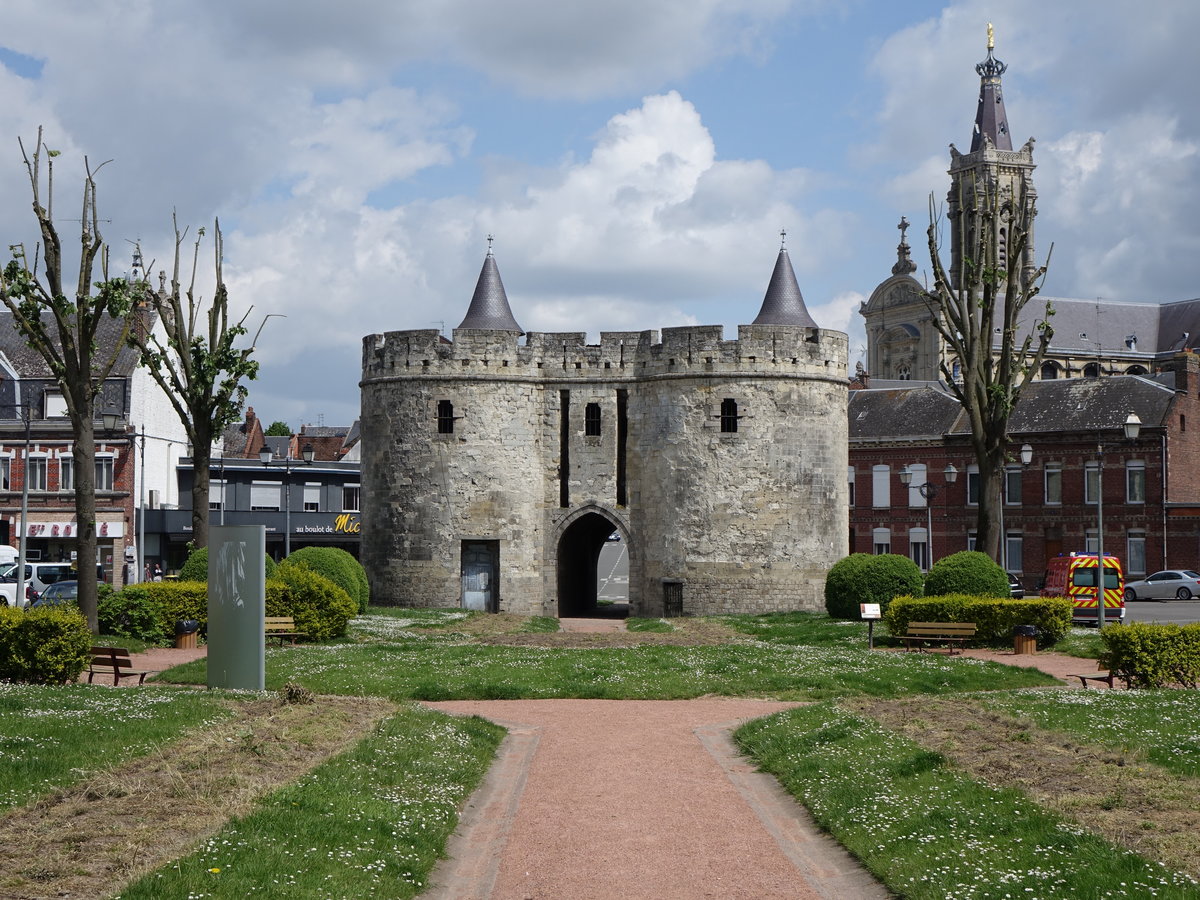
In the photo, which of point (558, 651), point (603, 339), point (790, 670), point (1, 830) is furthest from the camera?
point (603, 339)

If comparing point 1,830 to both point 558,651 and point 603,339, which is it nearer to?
point 558,651

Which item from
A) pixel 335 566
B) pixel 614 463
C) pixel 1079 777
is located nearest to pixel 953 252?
pixel 614 463

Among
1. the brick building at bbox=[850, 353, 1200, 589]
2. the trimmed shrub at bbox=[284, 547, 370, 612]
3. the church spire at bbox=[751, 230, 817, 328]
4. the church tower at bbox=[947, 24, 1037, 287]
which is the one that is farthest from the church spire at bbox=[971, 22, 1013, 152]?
the trimmed shrub at bbox=[284, 547, 370, 612]

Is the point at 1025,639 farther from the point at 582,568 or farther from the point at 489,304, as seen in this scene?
the point at 489,304

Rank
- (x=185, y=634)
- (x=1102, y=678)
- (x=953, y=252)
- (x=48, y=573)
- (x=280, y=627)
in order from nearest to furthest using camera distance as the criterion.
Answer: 1. (x=1102, y=678)
2. (x=280, y=627)
3. (x=185, y=634)
4. (x=48, y=573)
5. (x=953, y=252)

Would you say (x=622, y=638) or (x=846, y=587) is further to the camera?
(x=846, y=587)

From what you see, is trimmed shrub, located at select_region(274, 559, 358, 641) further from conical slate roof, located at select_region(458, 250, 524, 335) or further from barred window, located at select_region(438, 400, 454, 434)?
conical slate roof, located at select_region(458, 250, 524, 335)

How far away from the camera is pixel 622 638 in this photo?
31.2 meters

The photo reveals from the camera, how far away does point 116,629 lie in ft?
90.0

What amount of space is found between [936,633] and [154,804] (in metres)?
18.8

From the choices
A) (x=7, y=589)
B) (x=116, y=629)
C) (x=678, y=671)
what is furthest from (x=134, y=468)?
(x=678, y=671)

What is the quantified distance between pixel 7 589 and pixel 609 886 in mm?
36614

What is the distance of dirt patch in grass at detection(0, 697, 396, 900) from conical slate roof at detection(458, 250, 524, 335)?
3102 centimetres

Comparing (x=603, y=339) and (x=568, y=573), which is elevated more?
(x=603, y=339)
